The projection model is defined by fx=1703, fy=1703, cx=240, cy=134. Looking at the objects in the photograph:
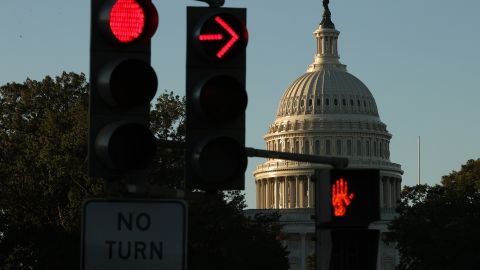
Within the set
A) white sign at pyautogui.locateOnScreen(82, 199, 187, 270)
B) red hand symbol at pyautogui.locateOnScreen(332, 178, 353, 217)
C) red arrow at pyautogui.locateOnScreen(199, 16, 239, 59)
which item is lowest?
white sign at pyautogui.locateOnScreen(82, 199, 187, 270)

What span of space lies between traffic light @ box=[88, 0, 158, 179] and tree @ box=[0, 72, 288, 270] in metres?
74.0

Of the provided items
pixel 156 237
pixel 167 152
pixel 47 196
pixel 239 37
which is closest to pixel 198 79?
pixel 239 37

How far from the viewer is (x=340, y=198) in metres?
14.0

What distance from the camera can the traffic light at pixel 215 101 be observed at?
460 inches

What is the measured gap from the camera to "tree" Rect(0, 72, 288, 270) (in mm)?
93000

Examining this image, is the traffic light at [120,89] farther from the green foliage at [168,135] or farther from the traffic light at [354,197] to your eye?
the green foliage at [168,135]

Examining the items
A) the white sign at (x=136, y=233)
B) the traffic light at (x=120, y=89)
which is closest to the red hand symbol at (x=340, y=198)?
the white sign at (x=136, y=233)

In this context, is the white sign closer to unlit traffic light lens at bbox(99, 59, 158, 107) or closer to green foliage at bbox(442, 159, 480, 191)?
unlit traffic light lens at bbox(99, 59, 158, 107)

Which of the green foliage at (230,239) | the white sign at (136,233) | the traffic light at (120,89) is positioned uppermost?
the green foliage at (230,239)

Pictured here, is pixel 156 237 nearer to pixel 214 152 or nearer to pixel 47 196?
pixel 214 152

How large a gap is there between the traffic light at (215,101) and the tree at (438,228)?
331 feet

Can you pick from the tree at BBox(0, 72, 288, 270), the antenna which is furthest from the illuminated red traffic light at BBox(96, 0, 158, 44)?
the tree at BBox(0, 72, 288, 270)

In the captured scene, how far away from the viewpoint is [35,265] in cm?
9125

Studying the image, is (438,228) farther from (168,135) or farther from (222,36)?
(222,36)
